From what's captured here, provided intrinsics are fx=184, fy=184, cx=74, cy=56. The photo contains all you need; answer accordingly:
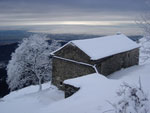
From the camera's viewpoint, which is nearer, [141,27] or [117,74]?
[141,27]

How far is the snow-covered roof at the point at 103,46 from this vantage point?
1944 cm

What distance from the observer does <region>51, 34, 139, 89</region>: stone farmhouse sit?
19344mm

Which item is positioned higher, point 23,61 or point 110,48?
point 110,48

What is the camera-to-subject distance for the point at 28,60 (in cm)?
2634

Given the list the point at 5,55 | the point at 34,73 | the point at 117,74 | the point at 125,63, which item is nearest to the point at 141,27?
the point at 117,74

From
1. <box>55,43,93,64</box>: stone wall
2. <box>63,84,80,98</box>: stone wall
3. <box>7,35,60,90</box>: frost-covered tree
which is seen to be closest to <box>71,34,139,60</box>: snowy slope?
<box>55,43,93,64</box>: stone wall

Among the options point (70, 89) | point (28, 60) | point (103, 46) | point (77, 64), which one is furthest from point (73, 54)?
point (70, 89)

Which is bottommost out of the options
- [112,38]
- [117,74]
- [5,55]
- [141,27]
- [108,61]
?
[5,55]

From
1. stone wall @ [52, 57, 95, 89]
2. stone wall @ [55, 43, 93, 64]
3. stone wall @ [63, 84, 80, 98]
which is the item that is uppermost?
stone wall @ [55, 43, 93, 64]

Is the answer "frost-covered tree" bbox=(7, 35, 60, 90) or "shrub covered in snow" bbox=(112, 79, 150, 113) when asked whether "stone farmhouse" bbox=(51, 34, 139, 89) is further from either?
"shrub covered in snow" bbox=(112, 79, 150, 113)

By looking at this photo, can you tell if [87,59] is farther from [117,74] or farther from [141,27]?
[141,27]

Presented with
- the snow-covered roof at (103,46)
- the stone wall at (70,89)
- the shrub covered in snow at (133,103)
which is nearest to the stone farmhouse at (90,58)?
the snow-covered roof at (103,46)

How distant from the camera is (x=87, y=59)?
19203 millimetres

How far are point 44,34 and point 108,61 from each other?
12530mm
